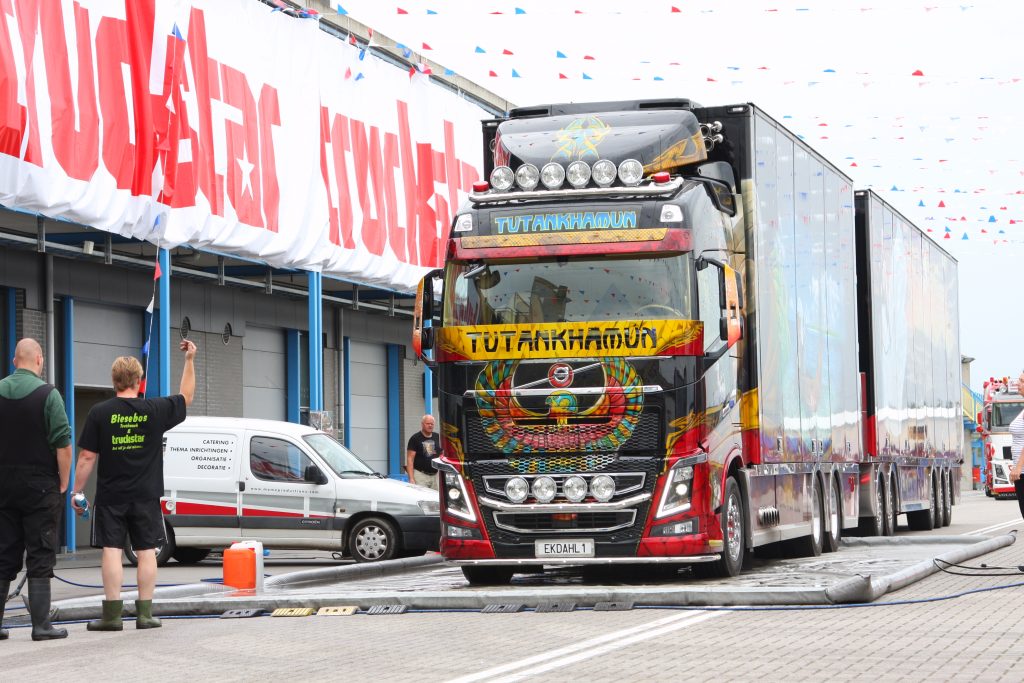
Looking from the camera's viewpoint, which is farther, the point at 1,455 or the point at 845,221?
the point at 845,221

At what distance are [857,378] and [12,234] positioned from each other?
449 inches

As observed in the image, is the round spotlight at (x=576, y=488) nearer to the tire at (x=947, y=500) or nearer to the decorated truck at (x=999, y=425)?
the tire at (x=947, y=500)

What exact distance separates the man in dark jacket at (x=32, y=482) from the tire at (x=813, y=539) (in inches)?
363

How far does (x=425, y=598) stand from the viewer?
42.4ft

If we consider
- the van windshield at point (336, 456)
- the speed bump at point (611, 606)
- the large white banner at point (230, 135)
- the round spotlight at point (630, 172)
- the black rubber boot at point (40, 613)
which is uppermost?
the large white banner at point (230, 135)

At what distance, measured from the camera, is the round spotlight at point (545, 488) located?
1430 centimetres

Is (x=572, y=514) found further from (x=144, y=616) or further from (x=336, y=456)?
(x=336, y=456)

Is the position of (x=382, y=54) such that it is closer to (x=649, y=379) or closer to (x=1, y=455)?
(x=649, y=379)

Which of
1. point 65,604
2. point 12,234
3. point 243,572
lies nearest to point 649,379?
point 243,572

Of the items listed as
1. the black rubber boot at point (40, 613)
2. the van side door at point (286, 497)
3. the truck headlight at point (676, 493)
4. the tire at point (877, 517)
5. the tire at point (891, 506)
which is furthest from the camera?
the tire at point (891, 506)

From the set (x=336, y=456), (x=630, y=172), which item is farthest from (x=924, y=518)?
(x=630, y=172)

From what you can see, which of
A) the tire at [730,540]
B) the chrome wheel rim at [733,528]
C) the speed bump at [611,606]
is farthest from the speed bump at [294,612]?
the chrome wheel rim at [733,528]

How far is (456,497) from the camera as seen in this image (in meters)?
14.7

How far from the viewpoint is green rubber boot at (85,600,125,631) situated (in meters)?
11.7
